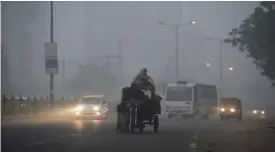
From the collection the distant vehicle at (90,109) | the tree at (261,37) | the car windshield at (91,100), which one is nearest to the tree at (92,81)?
the tree at (261,37)

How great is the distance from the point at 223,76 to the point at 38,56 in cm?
2681

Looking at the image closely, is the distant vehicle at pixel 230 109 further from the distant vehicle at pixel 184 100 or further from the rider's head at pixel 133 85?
the rider's head at pixel 133 85

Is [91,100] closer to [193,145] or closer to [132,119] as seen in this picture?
[132,119]

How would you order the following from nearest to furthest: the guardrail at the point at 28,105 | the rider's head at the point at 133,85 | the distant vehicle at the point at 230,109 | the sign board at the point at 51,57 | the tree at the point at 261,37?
1. the rider's head at the point at 133,85
2. the guardrail at the point at 28,105
3. the sign board at the point at 51,57
4. the distant vehicle at the point at 230,109
5. the tree at the point at 261,37

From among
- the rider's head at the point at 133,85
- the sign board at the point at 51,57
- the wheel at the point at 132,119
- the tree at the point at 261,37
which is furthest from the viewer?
the tree at the point at 261,37

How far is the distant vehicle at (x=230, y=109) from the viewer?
2034 inches

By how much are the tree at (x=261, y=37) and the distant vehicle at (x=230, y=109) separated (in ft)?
15.2

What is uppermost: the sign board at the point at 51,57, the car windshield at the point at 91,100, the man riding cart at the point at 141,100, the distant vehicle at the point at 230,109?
the sign board at the point at 51,57

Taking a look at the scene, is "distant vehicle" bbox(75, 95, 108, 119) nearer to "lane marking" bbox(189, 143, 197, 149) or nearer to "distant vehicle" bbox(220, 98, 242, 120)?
"distant vehicle" bbox(220, 98, 242, 120)

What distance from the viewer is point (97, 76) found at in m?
61.5

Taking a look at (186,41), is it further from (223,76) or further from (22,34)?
(22,34)

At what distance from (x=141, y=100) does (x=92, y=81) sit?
1394 inches

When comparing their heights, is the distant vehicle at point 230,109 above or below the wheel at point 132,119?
below

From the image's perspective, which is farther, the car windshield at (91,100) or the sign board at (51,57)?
the sign board at (51,57)
